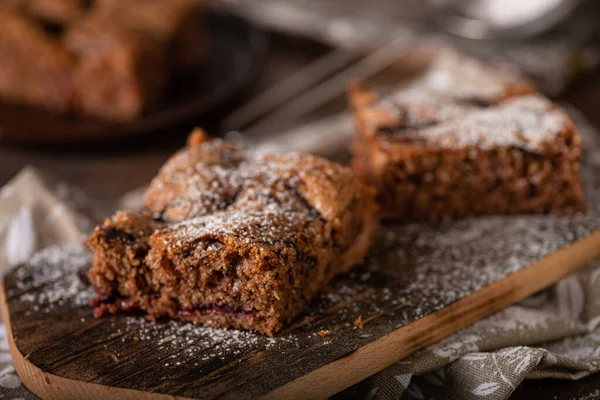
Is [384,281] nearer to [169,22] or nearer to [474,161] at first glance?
[474,161]

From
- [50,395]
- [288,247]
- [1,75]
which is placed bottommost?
[50,395]

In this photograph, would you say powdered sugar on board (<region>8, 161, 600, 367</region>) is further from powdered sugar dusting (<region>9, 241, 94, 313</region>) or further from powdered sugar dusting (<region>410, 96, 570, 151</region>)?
→ powdered sugar dusting (<region>410, 96, 570, 151</region>)

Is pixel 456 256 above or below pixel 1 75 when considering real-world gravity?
below

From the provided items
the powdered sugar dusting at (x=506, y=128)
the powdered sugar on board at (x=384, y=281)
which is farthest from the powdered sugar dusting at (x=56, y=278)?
the powdered sugar dusting at (x=506, y=128)

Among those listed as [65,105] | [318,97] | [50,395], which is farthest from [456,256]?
[65,105]

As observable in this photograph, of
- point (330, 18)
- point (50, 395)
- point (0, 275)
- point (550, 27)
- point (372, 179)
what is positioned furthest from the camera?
point (330, 18)

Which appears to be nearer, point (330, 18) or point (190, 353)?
point (190, 353)

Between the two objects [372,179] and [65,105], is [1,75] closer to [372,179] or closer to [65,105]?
[65,105]
